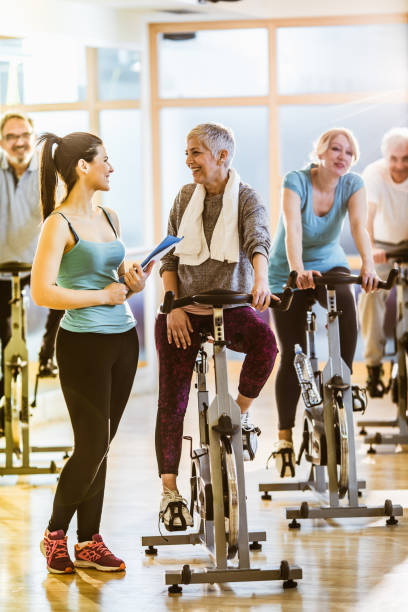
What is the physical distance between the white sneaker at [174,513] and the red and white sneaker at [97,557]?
242 mm

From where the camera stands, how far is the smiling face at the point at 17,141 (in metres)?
5.68

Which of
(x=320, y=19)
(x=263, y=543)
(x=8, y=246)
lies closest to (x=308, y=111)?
(x=320, y=19)

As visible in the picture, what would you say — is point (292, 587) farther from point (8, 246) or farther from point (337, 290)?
point (8, 246)

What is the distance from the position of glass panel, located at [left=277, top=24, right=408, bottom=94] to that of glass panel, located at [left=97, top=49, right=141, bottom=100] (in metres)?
1.26

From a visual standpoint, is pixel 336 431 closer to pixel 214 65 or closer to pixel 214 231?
pixel 214 231

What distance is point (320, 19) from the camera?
852 centimetres

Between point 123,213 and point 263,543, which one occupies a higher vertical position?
point 123,213

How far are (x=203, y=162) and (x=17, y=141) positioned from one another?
2295mm

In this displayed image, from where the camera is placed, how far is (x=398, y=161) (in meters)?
6.33

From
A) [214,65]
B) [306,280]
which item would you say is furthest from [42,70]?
[306,280]

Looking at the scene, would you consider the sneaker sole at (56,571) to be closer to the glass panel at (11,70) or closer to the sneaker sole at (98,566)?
the sneaker sole at (98,566)

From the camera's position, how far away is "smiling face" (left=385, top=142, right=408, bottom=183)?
6281 millimetres

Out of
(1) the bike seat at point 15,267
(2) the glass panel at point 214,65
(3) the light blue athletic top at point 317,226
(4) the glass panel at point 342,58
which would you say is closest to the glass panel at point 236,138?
(2) the glass panel at point 214,65

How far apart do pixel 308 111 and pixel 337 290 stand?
4.44 m
